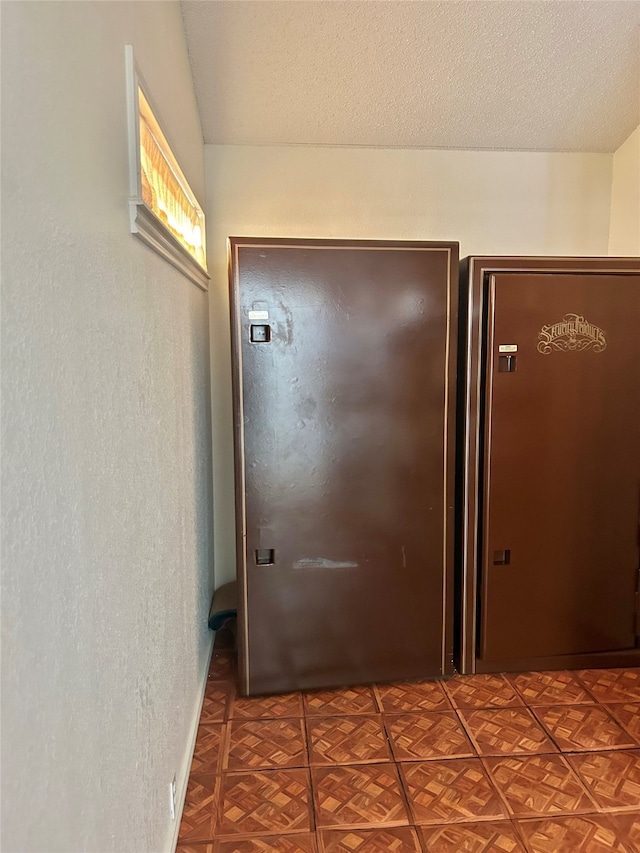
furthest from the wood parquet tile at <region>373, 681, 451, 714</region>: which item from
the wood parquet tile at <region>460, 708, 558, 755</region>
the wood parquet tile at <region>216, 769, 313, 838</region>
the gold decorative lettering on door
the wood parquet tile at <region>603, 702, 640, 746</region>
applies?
the gold decorative lettering on door

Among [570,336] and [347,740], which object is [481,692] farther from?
[570,336]

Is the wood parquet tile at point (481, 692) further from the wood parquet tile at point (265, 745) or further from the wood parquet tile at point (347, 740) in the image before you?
the wood parquet tile at point (265, 745)

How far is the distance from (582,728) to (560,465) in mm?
922

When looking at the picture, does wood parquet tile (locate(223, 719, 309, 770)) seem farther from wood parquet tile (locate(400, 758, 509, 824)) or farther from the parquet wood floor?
wood parquet tile (locate(400, 758, 509, 824))

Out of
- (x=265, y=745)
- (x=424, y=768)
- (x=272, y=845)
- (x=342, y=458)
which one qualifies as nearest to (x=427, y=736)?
(x=424, y=768)

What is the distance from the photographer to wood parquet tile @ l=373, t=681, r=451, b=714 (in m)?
2.06

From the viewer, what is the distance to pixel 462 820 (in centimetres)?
155

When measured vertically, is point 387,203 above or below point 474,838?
above

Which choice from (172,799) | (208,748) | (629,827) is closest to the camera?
(172,799)

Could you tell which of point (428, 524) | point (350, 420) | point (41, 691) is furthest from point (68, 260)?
point (428, 524)

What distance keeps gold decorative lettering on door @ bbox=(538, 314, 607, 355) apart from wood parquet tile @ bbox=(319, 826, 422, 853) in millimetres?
1618

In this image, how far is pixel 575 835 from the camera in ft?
4.94

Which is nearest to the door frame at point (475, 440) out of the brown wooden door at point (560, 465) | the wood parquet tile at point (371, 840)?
the brown wooden door at point (560, 465)

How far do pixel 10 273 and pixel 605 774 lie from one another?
2.05 m
